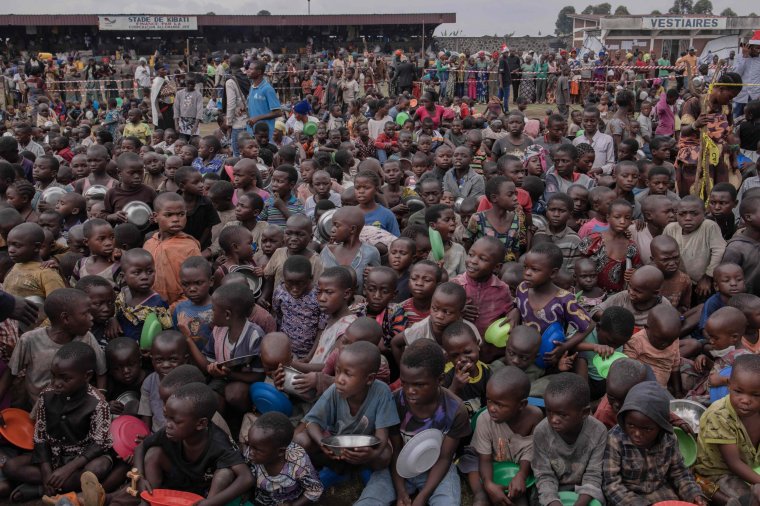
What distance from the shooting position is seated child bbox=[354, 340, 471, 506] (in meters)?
3.65

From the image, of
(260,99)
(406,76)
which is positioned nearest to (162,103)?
(260,99)

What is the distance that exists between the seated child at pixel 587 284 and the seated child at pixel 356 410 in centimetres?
196

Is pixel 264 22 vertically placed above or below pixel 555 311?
above

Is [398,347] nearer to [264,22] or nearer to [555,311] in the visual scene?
[555,311]

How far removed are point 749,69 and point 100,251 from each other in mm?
9365

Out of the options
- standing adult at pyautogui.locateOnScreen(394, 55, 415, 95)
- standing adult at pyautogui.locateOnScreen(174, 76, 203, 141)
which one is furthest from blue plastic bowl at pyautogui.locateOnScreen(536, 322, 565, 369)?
standing adult at pyautogui.locateOnScreen(394, 55, 415, 95)

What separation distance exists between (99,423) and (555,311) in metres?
2.72

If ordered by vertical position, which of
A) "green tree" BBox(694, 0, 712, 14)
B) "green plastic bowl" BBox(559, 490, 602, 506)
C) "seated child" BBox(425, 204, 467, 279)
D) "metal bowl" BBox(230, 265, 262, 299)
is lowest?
"green plastic bowl" BBox(559, 490, 602, 506)

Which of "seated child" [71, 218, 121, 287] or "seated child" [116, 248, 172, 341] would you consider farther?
"seated child" [71, 218, 121, 287]

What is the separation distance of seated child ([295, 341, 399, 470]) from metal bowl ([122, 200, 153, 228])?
8.81 feet

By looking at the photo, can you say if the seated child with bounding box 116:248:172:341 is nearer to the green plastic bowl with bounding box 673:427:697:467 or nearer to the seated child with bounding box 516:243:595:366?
the seated child with bounding box 516:243:595:366

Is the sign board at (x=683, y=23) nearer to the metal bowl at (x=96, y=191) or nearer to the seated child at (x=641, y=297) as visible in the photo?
the metal bowl at (x=96, y=191)

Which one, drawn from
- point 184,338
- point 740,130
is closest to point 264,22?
point 740,130

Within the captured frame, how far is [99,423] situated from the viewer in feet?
13.0
